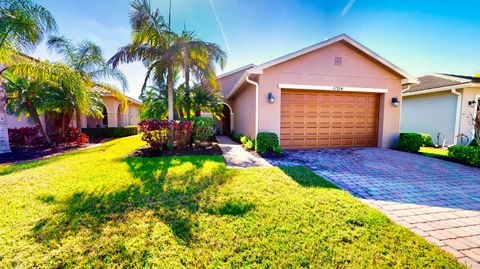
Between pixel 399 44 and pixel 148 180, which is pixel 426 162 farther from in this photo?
pixel 148 180

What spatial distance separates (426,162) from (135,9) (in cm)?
1328

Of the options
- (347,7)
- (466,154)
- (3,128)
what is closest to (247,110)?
(347,7)

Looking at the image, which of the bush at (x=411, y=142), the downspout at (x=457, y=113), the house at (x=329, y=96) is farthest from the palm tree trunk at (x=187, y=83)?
the downspout at (x=457, y=113)

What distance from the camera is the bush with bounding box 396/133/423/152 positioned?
357 inches

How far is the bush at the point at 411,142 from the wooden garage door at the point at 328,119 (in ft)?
3.72

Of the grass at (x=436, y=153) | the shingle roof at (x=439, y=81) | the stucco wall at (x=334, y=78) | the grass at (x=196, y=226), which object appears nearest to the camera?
the grass at (x=196, y=226)

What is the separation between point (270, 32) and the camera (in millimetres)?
10922

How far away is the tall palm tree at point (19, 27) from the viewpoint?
276 inches

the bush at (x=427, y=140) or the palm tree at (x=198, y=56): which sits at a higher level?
the palm tree at (x=198, y=56)

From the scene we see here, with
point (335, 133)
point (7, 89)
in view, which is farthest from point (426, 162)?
point (7, 89)

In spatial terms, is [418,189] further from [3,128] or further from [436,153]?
[3,128]

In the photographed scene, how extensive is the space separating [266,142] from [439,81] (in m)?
13.1

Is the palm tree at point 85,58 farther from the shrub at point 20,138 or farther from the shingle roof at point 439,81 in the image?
the shingle roof at point 439,81

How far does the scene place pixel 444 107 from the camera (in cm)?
1173
